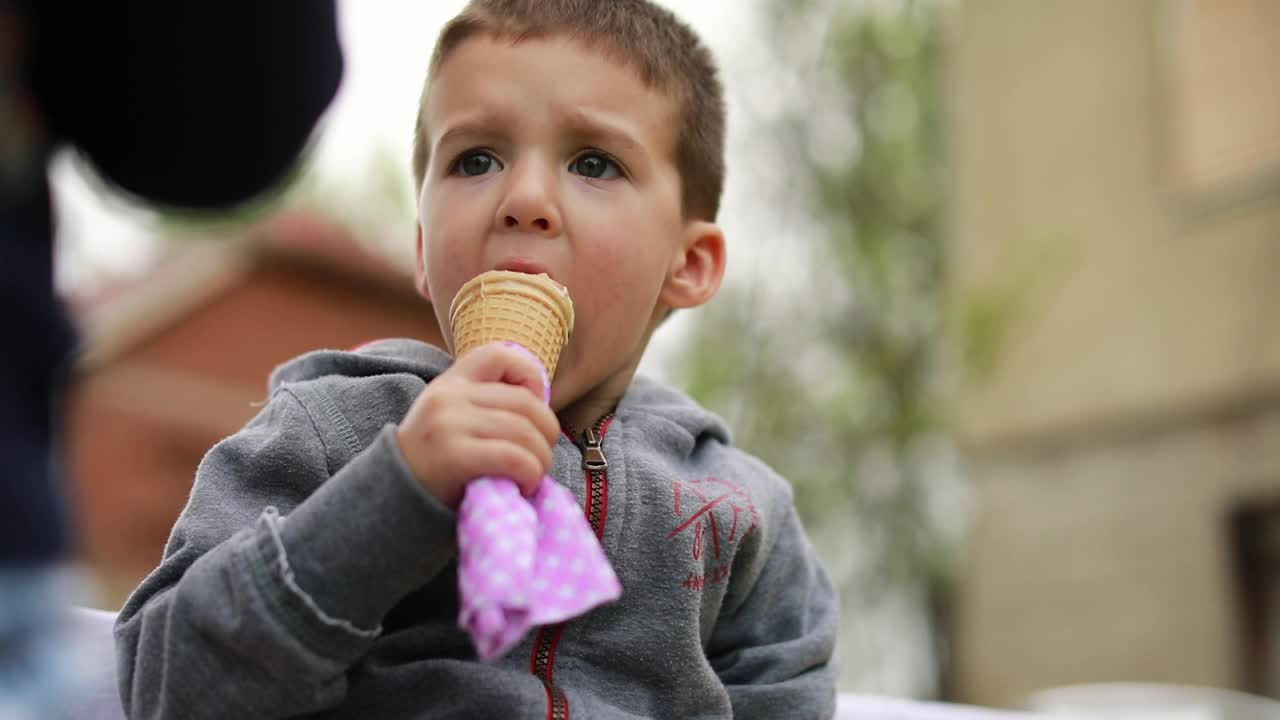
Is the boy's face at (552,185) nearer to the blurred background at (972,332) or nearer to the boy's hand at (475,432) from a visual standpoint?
the boy's hand at (475,432)

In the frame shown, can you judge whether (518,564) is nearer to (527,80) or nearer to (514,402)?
(514,402)

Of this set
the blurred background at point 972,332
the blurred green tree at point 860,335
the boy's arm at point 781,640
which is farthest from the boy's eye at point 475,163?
the blurred green tree at point 860,335

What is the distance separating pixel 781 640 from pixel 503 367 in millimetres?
756

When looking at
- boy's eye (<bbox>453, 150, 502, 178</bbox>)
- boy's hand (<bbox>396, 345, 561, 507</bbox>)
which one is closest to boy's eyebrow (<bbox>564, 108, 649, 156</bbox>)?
boy's eye (<bbox>453, 150, 502, 178</bbox>)

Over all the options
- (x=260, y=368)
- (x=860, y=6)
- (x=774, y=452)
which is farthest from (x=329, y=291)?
(x=860, y=6)

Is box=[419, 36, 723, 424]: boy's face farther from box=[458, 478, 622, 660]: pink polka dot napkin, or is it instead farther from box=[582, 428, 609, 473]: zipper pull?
box=[458, 478, 622, 660]: pink polka dot napkin

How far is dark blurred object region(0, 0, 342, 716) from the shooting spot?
2.52 feet

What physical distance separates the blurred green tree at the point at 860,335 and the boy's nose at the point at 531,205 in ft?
27.9

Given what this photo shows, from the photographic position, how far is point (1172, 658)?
774 centimetres

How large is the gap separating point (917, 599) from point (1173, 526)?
2672mm

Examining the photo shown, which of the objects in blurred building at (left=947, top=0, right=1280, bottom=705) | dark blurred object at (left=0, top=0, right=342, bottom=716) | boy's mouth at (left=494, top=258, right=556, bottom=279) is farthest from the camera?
blurred building at (left=947, top=0, right=1280, bottom=705)

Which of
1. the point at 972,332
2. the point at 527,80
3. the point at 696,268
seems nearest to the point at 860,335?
the point at 972,332

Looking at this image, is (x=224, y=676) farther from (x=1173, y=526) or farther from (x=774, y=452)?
(x=774, y=452)

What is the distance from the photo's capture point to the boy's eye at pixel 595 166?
1.59 meters
